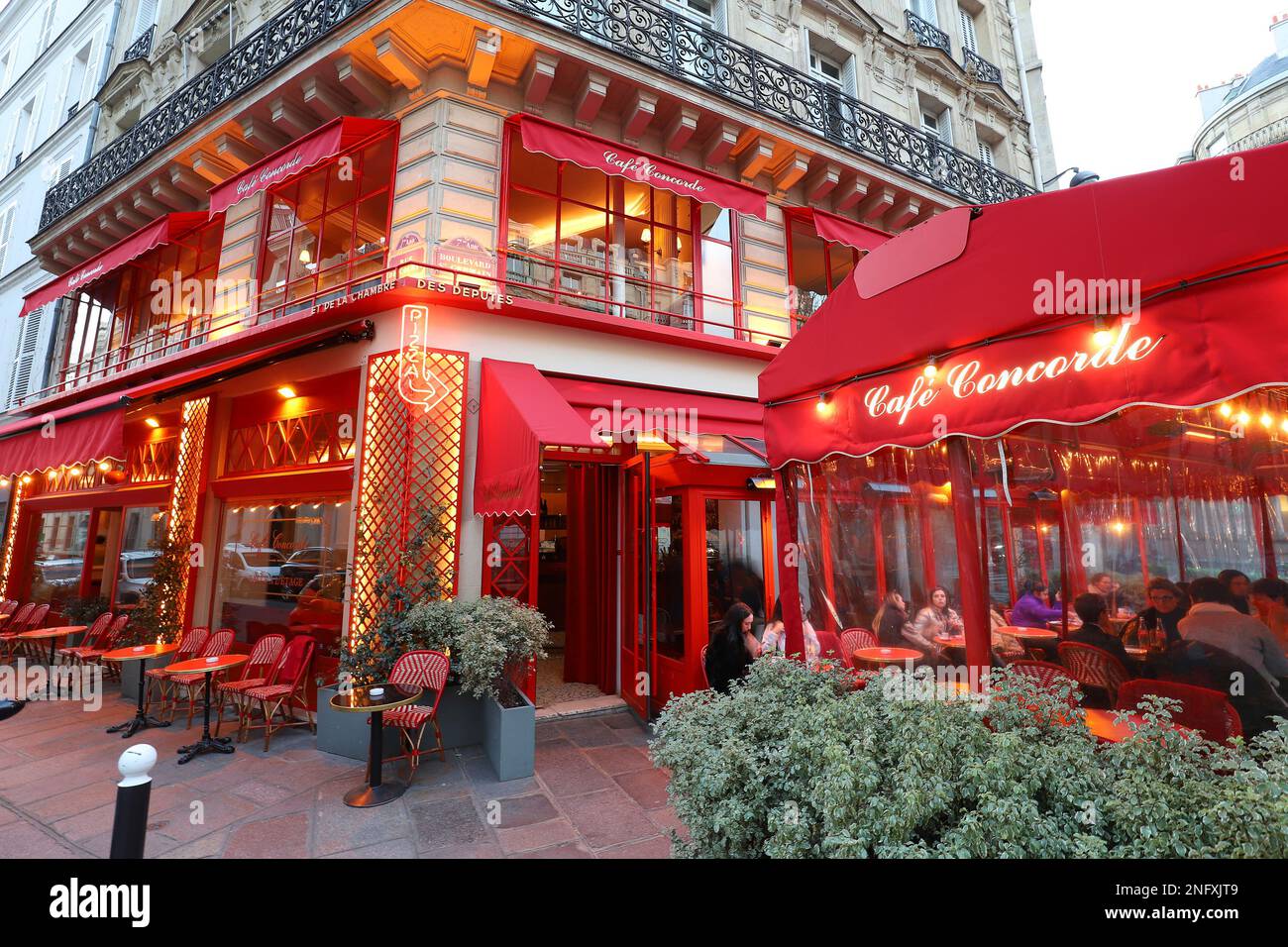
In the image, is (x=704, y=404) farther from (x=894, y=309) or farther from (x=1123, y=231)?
(x=1123, y=231)

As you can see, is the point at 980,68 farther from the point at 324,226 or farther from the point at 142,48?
the point at 142,48

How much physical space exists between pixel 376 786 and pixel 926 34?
61.9ft

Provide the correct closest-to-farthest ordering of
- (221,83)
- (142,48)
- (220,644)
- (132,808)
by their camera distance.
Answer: (132,808) → (220,644) → (221,83) → (142,48)

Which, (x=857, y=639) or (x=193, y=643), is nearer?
(x=857, y=639)

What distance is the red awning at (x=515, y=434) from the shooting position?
5.96m

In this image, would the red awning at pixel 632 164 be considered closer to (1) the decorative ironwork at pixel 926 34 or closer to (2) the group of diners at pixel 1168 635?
(2) the group of diners at pixel 1168 635

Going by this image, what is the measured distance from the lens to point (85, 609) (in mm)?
10867

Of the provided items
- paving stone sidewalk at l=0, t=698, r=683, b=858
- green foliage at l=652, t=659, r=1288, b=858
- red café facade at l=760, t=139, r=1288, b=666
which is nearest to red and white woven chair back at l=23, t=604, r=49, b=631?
paving stone sidewalk at l=0, t=698, r=683, b=858

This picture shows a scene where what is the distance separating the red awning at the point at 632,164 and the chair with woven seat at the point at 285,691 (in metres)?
7.11

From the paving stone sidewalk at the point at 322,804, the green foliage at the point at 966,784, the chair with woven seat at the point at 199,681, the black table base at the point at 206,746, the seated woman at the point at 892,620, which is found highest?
the seated woman at the point at 892,620

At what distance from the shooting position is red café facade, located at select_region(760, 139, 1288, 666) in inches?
100.0

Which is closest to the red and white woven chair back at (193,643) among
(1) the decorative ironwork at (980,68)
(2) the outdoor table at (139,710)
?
(2) the outdoor table at (139,710)

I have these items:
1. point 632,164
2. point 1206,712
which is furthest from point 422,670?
point 632,164

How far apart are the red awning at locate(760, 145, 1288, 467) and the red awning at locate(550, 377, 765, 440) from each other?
382 cm
